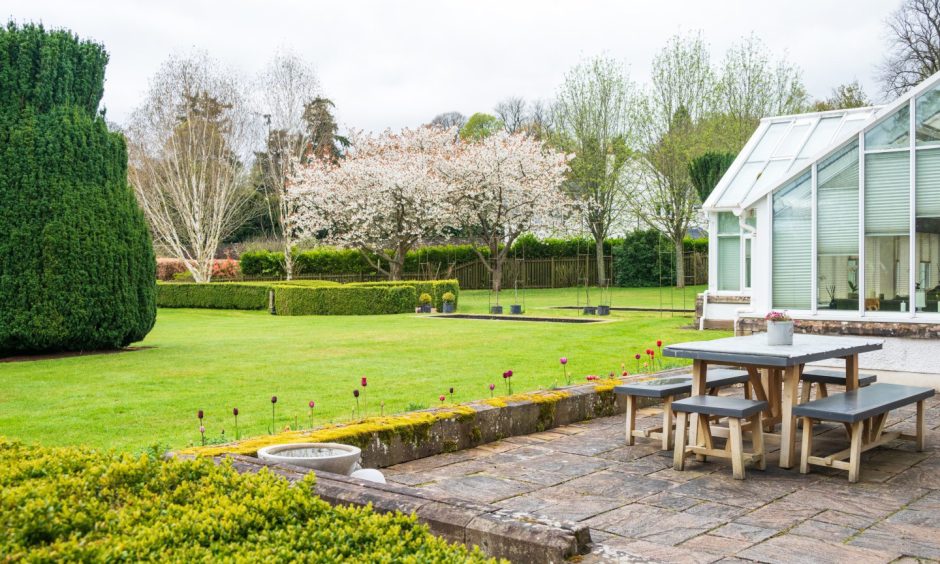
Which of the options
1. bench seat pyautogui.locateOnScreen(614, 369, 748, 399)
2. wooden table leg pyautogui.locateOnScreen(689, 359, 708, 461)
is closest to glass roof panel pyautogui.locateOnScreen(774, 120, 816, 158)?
bench seat pyautogui.locateOnScreen(614, 369, 748, 399)

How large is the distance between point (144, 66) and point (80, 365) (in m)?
21.6

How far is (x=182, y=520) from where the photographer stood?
284 centimetres

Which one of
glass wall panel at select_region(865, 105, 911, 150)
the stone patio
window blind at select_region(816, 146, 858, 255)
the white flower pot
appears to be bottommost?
the stone patio

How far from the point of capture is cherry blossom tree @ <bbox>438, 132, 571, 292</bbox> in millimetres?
31328

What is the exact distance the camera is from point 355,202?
99.1ft

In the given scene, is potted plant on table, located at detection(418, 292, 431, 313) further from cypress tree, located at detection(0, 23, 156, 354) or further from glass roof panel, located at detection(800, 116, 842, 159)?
glass roof panel, located at detection(800, 116, 842, 159)

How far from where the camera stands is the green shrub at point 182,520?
8.41ft

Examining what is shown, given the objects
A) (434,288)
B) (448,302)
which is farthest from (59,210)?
(434,288)

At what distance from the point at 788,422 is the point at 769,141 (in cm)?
1194

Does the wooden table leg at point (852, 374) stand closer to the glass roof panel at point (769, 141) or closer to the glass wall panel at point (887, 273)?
the glass wall panel at point (887, 273)

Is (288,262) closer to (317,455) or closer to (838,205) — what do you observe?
(838,205)

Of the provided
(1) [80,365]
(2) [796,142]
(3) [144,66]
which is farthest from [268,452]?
(3) [144,66]

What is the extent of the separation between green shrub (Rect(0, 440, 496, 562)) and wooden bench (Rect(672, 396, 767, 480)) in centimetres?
288

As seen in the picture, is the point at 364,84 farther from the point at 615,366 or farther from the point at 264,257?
the point at 615,366
